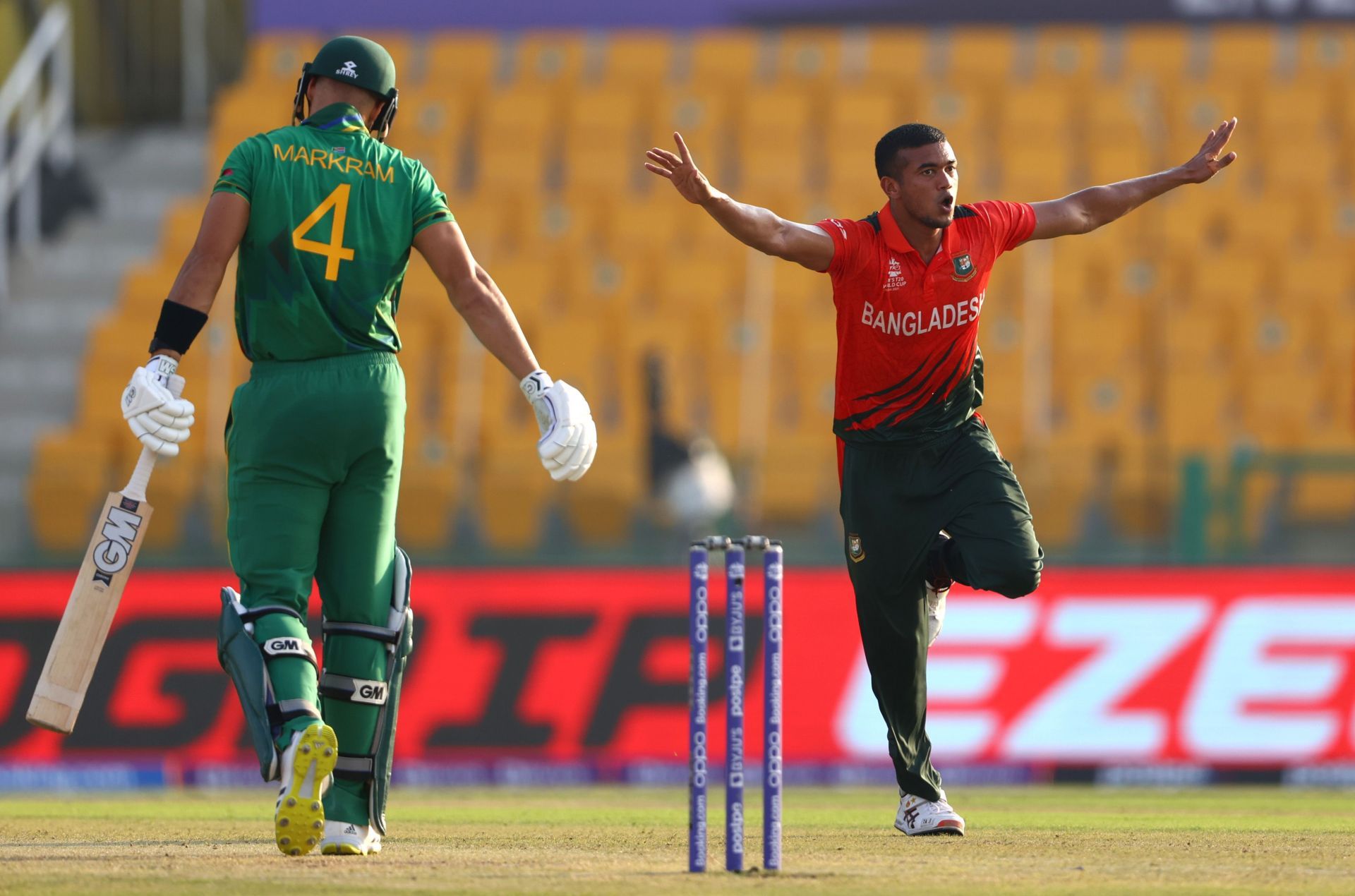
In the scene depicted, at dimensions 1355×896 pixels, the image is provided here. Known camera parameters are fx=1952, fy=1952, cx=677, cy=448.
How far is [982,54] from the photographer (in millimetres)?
15922

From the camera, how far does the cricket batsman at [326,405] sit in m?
5.13

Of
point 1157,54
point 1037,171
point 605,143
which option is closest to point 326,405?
point 1037,171

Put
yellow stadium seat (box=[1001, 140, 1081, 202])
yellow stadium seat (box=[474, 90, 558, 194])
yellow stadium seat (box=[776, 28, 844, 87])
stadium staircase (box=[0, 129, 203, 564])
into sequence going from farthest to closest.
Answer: yellow stadium seat (box=[776, 28, 844, 87]), yellow stadium seat (box=[474, 90, 558, 194]), yellow stadium seat (box=[1001, 140, 1081, 202]), stadium staircase (box=[0, 129, 203, 564])

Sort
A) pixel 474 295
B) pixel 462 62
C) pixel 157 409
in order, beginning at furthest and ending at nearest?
pixel 462 62
pixel 474 295
pixel 157 409

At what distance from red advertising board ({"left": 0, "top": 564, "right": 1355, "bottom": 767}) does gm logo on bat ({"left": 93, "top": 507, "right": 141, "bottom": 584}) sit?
4.91m

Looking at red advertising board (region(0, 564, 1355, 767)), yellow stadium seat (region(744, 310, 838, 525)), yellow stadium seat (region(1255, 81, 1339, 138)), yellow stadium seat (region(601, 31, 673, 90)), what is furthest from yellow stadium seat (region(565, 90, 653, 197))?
red advertising board (region(0, 564, 1355, 767))

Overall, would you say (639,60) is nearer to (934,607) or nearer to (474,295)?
(934,607)

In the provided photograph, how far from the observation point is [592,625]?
1020cm

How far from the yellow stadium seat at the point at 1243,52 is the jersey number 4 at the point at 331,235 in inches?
463

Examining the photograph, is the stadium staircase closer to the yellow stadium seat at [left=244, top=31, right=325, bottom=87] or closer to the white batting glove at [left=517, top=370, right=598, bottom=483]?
the yellow stadium seat at [left=244, top=31, right=325, bottom=87]

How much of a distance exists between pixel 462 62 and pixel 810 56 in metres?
2.91

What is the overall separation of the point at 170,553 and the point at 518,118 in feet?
20.3

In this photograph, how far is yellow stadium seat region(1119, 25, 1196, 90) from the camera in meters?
15.5

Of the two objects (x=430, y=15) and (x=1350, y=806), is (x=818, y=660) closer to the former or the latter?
(x=1350, y=806)
